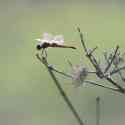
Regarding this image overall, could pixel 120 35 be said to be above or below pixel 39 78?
above

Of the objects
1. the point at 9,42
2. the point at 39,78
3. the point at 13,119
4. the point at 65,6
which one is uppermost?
the point at 65,6

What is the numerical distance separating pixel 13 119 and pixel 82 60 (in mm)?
296

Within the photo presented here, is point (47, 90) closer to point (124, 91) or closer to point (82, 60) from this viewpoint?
point (82, 60)

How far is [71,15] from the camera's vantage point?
1204 millimetres

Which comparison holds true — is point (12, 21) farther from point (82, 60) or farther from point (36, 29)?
point (82, 60)

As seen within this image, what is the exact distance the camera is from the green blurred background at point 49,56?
3.83ft

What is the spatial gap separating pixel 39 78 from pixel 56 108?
113 mm

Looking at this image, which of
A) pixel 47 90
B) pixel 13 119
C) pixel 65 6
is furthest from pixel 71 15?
pixel 13 119

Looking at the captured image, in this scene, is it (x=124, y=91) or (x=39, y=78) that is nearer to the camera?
(x=124, y=91)

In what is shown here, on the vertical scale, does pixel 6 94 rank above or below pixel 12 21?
below

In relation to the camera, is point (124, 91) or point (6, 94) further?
point (6, 94)

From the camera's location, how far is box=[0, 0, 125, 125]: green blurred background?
117 cm

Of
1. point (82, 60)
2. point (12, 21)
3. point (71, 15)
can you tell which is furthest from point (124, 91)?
point (12, 21)

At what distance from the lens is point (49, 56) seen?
3.90ft
